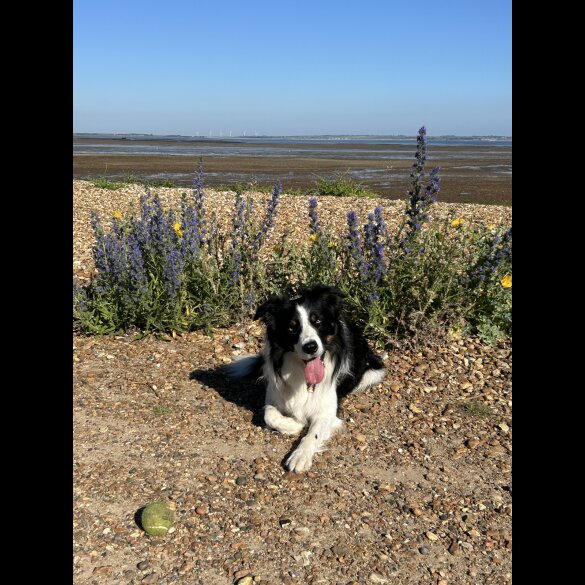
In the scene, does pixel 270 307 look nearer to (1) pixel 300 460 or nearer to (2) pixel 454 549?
(1) pixel 300 460

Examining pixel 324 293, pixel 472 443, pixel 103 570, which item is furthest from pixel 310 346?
pixel 103 570

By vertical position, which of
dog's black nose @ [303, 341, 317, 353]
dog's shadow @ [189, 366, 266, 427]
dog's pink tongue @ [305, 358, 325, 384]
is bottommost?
dog's shadow @ [189, 366, 266, 427]

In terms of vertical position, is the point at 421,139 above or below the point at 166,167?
below

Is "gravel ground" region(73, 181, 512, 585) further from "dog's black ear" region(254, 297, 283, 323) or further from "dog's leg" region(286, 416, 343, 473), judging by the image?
"dog's black ear" region(254, 297, 283, 323)

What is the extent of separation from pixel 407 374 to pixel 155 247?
2.67 meters

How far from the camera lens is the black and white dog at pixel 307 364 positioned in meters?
3.97

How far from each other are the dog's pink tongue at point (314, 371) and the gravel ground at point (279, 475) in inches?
18.0

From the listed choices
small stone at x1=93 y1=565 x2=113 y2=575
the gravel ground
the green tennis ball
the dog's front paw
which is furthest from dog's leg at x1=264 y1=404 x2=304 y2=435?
small stone at x1=93 y1=565 x2=113 y2=575

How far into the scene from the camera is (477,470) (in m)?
3.70

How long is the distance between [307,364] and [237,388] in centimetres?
98

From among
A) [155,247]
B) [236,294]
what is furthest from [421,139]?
[155,247]

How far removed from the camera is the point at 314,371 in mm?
4086

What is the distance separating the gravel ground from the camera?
2.86 m
